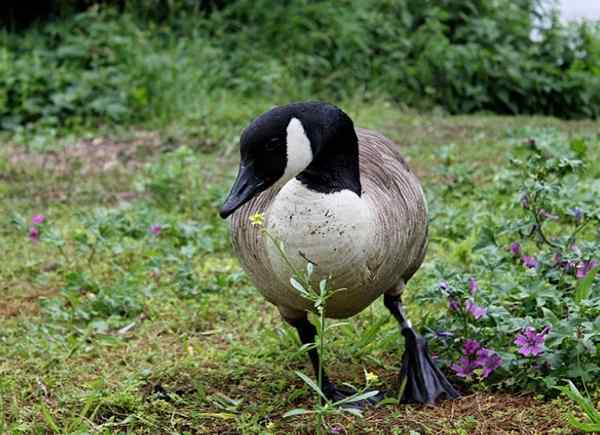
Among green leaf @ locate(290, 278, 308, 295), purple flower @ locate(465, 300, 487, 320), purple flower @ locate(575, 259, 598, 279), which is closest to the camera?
green leaf @ locate(290, 278, 308, 295)

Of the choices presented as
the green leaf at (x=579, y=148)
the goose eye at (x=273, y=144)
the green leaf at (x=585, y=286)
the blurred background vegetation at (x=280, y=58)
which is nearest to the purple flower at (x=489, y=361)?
the green leaf at (x=585, y=286)

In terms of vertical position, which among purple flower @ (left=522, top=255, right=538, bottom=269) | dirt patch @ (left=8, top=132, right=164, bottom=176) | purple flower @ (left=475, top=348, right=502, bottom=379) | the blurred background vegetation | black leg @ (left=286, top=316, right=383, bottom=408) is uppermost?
purple flower @ (left=522, top=255, right=538, bottom=269)

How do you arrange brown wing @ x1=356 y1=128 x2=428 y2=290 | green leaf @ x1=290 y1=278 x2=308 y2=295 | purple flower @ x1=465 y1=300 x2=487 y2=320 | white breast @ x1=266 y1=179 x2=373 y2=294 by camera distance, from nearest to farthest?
green leaf @ x1=290 y1=278 x2=308 y2=295 < white breast @ x1=266 y1=179 x2=373 y2=294 < brown wing @ x1=356 y1=128 x2=428 y2=290 < purple flower @ x1=465 y1=300 x2=487 y2=320

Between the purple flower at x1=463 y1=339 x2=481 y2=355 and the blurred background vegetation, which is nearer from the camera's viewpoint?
the purple flower at x1=463 y1=339 x2=481 y2=355

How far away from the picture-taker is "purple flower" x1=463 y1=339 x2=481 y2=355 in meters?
3.17

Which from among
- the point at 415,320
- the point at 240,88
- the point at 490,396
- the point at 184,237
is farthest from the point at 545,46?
the point at 490,396

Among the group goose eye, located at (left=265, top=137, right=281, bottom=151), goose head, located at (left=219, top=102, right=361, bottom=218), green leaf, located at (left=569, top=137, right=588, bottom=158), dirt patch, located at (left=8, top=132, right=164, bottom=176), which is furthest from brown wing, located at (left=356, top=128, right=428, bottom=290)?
dirt patch, located at (left=8, top=132, right=164, bottom=176)

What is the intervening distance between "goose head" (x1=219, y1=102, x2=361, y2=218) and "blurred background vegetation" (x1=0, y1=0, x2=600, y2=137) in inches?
220

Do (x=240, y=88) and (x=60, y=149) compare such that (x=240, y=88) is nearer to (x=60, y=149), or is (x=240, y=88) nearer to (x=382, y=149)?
(x=60, y=149)

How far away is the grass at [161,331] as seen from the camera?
307 centimetres

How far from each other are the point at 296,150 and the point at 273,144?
0.07 meters

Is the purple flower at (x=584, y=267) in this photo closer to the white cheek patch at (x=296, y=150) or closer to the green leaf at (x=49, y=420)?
the white cheek patch at (x=296, y=150)

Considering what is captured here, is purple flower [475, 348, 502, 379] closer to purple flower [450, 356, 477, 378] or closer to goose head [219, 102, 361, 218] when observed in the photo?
purple flower [450, 356, 477, 378]

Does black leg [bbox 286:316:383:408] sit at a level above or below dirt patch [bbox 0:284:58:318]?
above
